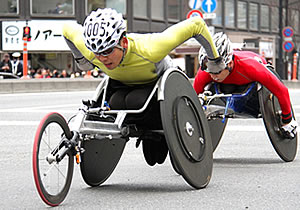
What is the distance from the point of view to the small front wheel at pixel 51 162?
4559mm

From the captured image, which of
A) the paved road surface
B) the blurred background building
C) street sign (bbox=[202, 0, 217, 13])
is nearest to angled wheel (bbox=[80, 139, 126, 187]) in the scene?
the paved road surface

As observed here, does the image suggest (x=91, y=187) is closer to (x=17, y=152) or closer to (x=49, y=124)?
(x=49, y=124)

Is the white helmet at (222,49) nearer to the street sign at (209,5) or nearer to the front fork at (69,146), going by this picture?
the front fork at (69,146)

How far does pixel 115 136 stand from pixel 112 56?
0.65m

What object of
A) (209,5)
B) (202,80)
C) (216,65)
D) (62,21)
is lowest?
(202,80)

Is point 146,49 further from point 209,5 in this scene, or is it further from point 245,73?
point 209,5

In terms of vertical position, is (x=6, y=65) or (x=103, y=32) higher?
(x=103, y=32)

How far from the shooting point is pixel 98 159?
5773 millimetres

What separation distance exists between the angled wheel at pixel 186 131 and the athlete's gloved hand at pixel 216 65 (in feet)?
2.14

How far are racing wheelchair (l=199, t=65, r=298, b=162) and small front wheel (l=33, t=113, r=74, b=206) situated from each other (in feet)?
8.24

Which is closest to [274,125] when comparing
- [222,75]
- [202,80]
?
[222,75]

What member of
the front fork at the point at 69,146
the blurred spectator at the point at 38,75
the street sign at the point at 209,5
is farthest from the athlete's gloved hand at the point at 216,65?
the blurred spectator at the point at 38,75

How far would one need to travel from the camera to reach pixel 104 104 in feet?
18.4

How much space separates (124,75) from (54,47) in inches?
1383
